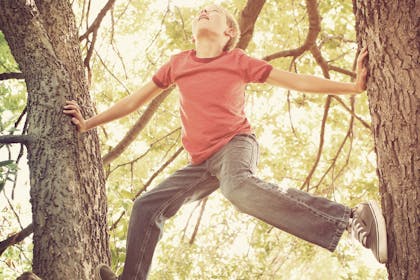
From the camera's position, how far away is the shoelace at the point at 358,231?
6.77 ft

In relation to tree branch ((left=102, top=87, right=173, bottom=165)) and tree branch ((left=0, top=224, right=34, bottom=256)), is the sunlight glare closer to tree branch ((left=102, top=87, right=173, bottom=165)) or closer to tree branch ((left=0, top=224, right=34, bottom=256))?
tree branch ((left=102, top=87, right=173, bottom=165))

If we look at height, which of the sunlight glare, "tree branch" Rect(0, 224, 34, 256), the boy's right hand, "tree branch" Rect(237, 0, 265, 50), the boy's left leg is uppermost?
the sunlight glare

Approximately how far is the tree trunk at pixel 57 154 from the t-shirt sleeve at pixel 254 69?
0.83 metres

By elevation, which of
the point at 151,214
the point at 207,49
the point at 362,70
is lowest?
the point at 151,214

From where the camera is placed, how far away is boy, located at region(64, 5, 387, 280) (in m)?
2.27

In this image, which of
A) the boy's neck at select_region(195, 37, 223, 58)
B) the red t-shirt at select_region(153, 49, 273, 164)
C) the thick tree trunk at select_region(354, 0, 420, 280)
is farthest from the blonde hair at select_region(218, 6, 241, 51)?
the thick tree trunk at select_region(354, 0, 420, 280)

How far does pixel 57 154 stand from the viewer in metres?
2.51

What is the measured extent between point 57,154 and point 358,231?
141 centimetres

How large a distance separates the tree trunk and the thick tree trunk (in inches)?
51.8

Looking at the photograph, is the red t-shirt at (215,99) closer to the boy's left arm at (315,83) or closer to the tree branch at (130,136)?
the boy's left arm at (315,83)

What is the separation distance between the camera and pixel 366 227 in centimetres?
208

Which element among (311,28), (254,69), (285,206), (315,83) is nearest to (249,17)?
(311,28)

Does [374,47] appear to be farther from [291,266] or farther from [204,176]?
[291,266]

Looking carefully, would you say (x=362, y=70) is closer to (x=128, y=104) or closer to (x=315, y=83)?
(x=315, y=83)
